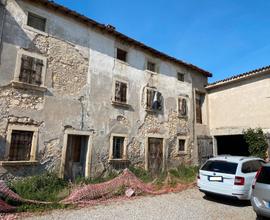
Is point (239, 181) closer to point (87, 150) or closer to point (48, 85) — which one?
point (87, 150)

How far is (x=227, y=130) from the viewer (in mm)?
14977

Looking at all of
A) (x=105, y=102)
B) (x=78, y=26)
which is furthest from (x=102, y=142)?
(x=78, y=26)

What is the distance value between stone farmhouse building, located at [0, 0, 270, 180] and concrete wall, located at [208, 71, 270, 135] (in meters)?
0.06

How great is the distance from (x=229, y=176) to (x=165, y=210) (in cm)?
224

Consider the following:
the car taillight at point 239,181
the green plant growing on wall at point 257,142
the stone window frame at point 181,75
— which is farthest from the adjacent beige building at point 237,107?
the car taillight at point 239,181

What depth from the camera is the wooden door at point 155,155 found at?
12773mm

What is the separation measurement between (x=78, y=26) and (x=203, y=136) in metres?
9.92

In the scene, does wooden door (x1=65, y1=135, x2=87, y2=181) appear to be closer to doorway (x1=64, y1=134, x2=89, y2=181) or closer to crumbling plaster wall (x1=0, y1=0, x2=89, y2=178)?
doorway (x1=64, y1=134, x2=89, y2=181)

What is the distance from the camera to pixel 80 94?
10.5 m

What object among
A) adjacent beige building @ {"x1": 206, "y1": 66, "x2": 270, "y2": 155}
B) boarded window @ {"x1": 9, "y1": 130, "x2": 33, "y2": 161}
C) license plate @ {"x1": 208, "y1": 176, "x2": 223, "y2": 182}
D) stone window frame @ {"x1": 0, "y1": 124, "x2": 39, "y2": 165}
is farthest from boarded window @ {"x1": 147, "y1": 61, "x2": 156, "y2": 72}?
license plate @ {"x1": 208, "y1": 176, "x2": 223, "y2": 182}

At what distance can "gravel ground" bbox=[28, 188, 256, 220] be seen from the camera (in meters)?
6.36

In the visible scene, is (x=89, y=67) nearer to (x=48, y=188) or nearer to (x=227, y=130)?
(x=48, y=188)

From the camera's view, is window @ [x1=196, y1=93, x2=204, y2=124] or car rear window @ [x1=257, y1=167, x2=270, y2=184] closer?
car rear window @ [x1=257, y1=167, x2=270, y2=184]

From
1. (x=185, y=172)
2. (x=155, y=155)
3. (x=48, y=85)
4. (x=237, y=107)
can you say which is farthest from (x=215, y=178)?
(x=237, y=107)
